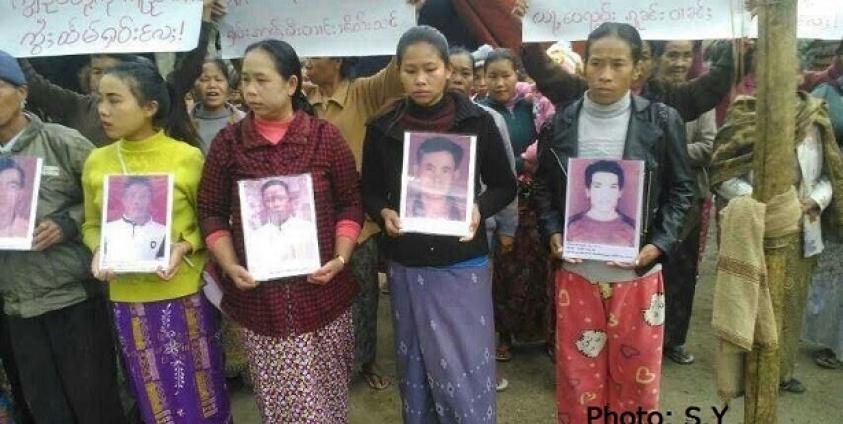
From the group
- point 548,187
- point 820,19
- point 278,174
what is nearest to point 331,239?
point 278,174

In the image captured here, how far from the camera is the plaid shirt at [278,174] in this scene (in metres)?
2.32

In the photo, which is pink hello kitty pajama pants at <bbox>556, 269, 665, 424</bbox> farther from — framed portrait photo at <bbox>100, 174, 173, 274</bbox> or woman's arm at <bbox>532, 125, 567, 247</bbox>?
framed portrait photo at <bbox>100, 174, 173, 274</bbox>

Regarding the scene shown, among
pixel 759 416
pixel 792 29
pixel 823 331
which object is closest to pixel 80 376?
pixel 759 416

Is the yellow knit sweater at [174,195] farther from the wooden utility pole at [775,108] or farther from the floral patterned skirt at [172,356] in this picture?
the wooden utility pole at [775,108]

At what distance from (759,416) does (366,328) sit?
2.03 metres

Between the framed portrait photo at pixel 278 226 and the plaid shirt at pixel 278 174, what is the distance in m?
0.04

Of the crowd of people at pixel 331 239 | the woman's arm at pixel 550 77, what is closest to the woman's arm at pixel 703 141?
the crowd of people at pixel 331 239

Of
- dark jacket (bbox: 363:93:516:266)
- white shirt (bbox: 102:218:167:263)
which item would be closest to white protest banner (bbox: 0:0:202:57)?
white shirt (bbox: 102:218:167:263)

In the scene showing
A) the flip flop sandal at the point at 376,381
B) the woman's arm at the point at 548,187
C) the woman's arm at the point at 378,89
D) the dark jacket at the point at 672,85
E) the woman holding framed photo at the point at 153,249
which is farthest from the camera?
the flip flop sandal at the point at 376,381

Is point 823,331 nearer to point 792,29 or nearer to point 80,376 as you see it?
point 792,29

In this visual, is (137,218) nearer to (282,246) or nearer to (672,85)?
(282,246)

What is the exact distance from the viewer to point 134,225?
236 centimetres

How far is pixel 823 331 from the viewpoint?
12.8 feet

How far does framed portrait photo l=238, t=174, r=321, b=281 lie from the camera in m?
2.27
